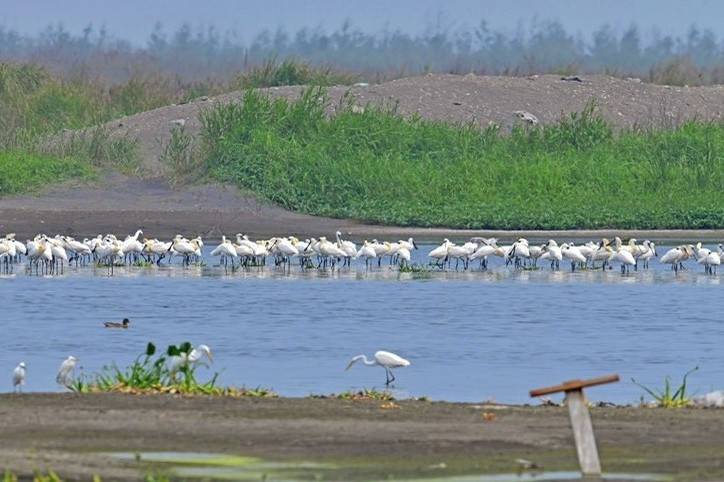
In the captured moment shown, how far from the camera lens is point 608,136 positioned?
44469mm

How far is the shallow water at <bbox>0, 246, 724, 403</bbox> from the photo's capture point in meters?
16.3

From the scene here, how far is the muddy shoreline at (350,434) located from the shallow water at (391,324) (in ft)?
7.47

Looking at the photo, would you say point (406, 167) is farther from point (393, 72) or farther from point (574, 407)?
point (574, 407)

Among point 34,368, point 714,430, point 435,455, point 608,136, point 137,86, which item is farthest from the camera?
point 137,86

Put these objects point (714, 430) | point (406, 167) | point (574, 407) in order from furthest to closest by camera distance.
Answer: point (406, 167) → point (714, 430) → point (574, 407)

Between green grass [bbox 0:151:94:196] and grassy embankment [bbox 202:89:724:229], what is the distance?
108 inches

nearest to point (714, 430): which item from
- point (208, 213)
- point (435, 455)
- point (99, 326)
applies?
point (435, 455)

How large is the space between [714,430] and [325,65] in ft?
132

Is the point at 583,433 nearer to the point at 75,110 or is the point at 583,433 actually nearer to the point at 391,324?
the point at 391,324

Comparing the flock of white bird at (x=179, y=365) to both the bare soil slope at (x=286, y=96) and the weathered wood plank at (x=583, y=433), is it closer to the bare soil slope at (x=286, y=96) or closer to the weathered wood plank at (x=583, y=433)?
the weathered wood plank at (x=583, y=433)

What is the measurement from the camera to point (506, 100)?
4825 cm

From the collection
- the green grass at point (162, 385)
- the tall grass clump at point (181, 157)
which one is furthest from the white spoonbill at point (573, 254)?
the green grass at point (162, 385)

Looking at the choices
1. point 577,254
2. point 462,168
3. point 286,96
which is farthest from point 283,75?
point 577,254

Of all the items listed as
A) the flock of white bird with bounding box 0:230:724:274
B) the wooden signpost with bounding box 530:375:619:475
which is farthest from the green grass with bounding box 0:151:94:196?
the wooden signpost with bounding box 530:375:619:475
